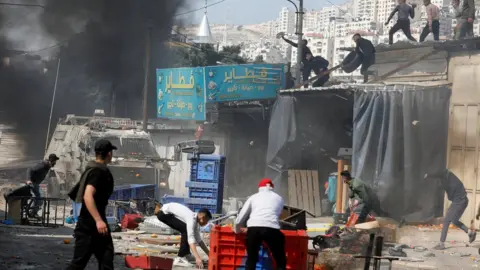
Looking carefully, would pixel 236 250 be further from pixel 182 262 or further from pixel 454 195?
pixel 454 195

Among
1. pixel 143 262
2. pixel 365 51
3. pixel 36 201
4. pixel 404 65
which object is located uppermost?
pixel 365 51

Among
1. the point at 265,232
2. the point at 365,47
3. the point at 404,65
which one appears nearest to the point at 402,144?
the point at 404,65

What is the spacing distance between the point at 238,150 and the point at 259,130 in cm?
96

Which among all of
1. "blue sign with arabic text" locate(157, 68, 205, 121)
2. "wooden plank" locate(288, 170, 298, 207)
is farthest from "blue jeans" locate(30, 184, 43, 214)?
"blue sign with arabic text" locate(157, 68, 205, 121)

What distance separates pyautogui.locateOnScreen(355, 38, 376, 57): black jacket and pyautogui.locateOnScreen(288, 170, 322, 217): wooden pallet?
10.6ft

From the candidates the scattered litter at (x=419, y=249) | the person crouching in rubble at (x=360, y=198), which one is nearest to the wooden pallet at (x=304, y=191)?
the scattered litter at (x=419, y=249)

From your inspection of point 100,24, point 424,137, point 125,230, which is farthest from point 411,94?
point 100,24

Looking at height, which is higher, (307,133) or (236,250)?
(307,133)

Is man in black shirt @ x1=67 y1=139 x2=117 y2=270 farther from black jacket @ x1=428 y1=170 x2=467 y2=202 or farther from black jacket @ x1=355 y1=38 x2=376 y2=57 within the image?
black jacket @ x1=355 y1=38 x2=376 y2=57

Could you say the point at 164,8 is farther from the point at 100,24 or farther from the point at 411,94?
the point at 411,94

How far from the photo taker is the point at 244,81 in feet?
81.3

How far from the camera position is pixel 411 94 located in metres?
18.8

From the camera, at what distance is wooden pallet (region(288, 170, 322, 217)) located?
2247 centimetres

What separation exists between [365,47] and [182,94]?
6.76m
